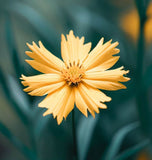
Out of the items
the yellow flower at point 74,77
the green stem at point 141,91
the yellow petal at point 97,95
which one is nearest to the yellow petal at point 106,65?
the yellow flower at point 74,77

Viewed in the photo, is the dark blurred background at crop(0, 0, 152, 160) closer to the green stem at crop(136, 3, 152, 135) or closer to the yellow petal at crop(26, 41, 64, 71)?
the green stem at crop(136, 3, 152, 135)

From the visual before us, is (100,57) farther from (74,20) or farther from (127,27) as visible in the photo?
(127,27)

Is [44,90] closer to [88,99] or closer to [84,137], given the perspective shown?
[88,99]

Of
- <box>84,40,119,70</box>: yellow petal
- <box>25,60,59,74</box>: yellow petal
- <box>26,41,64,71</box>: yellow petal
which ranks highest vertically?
<box>84,40,119,70</box>: yellow petal

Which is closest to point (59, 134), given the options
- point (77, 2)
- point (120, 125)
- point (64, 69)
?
point (120, 125)

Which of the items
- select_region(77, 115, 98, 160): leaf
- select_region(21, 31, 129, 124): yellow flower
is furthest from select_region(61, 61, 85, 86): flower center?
select_region(77, 115, 98, 160): leaf

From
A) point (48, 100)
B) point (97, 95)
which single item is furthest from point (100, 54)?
point (48, 100)
